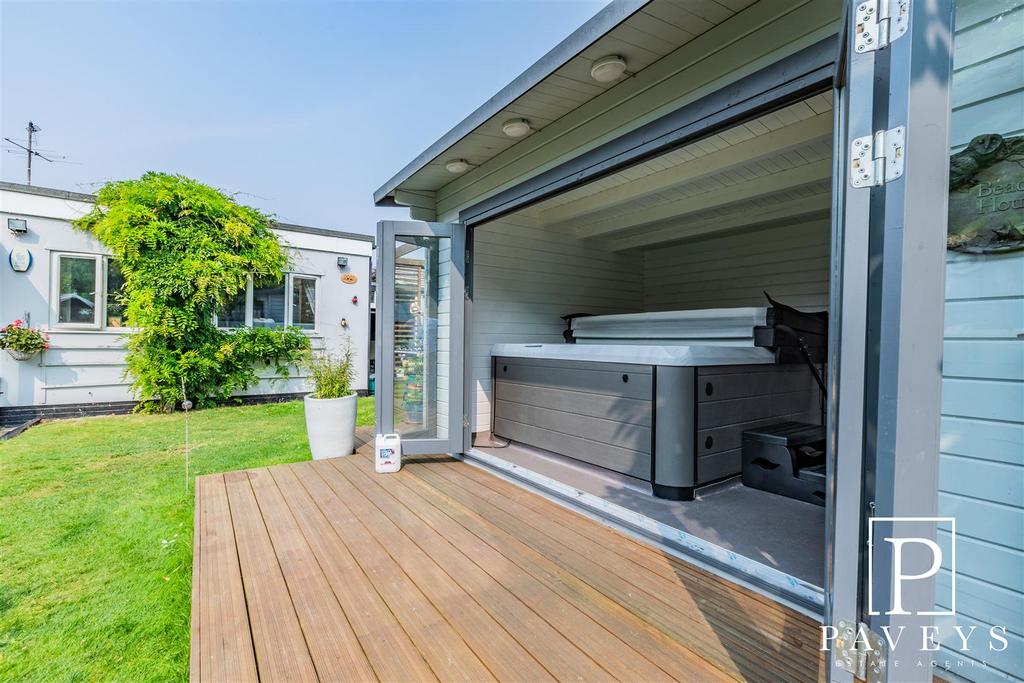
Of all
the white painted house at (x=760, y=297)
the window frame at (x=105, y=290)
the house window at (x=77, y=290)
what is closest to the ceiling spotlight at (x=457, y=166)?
the white painted house at (x=760, y=297)

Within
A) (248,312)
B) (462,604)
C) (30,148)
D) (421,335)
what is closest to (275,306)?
(248,312)

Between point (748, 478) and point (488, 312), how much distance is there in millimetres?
2608

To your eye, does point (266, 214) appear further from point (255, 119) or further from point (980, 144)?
point (980, 144)

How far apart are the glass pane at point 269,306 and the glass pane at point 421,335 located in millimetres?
4993

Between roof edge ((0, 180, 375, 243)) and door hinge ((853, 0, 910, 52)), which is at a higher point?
roof edge ((0, 180, 375, 243))

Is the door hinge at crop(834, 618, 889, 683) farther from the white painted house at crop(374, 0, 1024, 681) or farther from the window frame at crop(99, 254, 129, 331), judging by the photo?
the window frame at crop(99, 254, 129, 331)

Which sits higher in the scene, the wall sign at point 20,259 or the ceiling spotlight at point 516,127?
the ceiling spotlight at point 516,127

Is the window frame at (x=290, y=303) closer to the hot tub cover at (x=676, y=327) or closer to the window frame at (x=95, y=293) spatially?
the window frame at (x=95, y=293)

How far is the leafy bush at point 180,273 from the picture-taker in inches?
256

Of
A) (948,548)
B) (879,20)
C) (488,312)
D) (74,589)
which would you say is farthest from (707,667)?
(488,312)

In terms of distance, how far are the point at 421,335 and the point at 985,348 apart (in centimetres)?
362

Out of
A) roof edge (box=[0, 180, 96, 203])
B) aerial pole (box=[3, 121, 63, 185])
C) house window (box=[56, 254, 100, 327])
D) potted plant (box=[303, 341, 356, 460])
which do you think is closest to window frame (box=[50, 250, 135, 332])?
house window (box=[56, 254, 100, 327])

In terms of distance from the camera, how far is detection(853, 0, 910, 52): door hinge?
0.92m

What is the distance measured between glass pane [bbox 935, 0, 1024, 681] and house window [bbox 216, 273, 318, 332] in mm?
8336
